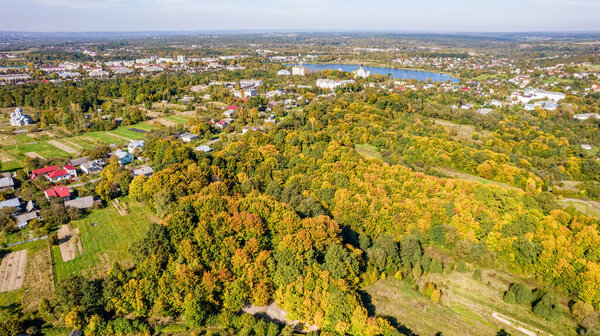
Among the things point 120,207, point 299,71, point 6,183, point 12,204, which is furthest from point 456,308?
point 299,71

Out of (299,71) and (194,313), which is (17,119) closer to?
(194,313)

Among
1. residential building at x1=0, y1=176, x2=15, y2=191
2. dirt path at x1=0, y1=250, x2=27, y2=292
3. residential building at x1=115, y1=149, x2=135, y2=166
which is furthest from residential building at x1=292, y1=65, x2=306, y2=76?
dirt path at x1=0, y1=250, x2=27, y2=292

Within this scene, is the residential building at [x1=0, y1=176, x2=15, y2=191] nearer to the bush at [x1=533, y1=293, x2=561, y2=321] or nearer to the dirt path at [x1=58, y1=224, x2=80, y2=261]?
the dirt path at [x1=58, y1=224, x2=80, y2=261]

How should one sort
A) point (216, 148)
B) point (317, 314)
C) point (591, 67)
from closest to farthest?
point (317, 314) < point (216, 148) < point (591, 67)

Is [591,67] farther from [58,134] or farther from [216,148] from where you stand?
[58,134]

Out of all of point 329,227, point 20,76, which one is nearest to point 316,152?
point 329,227

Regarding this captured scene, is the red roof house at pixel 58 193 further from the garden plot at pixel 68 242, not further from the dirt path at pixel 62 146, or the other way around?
the dirt path at pixel 62 146
